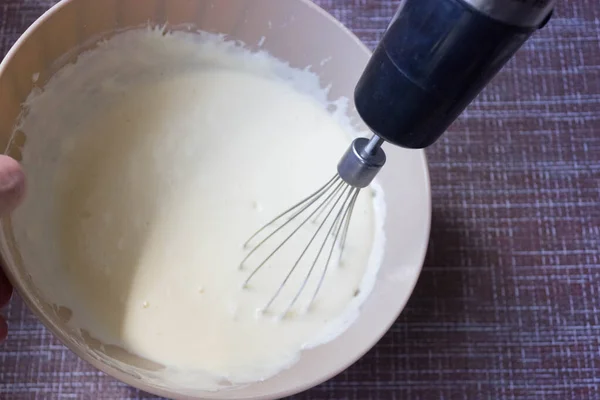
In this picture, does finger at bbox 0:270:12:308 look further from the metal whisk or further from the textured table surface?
the metal whisk

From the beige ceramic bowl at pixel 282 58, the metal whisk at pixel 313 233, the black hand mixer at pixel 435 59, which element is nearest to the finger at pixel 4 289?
the beige ceramic bowl at pixel 282 58

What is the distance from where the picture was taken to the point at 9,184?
537 millimetres

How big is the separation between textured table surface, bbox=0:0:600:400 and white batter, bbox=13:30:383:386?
73 mm

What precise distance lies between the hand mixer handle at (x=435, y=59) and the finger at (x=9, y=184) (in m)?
0.33

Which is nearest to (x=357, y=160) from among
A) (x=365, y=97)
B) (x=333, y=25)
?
(x=365, y=97)

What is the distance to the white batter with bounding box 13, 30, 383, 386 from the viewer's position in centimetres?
69

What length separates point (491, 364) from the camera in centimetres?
71

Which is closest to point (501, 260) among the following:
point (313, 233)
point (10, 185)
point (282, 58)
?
point (313, 233)

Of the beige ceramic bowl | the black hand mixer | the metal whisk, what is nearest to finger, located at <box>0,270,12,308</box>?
the beige ceramic bowl

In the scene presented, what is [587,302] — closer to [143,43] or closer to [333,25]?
[333,25]

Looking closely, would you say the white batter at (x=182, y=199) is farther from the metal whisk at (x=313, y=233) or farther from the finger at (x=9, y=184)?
the finger at (x=9, y=184)

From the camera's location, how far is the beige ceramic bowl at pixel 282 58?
1.91 feet

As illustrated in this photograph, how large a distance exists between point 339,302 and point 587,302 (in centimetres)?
31

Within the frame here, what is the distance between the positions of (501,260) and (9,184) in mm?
572
